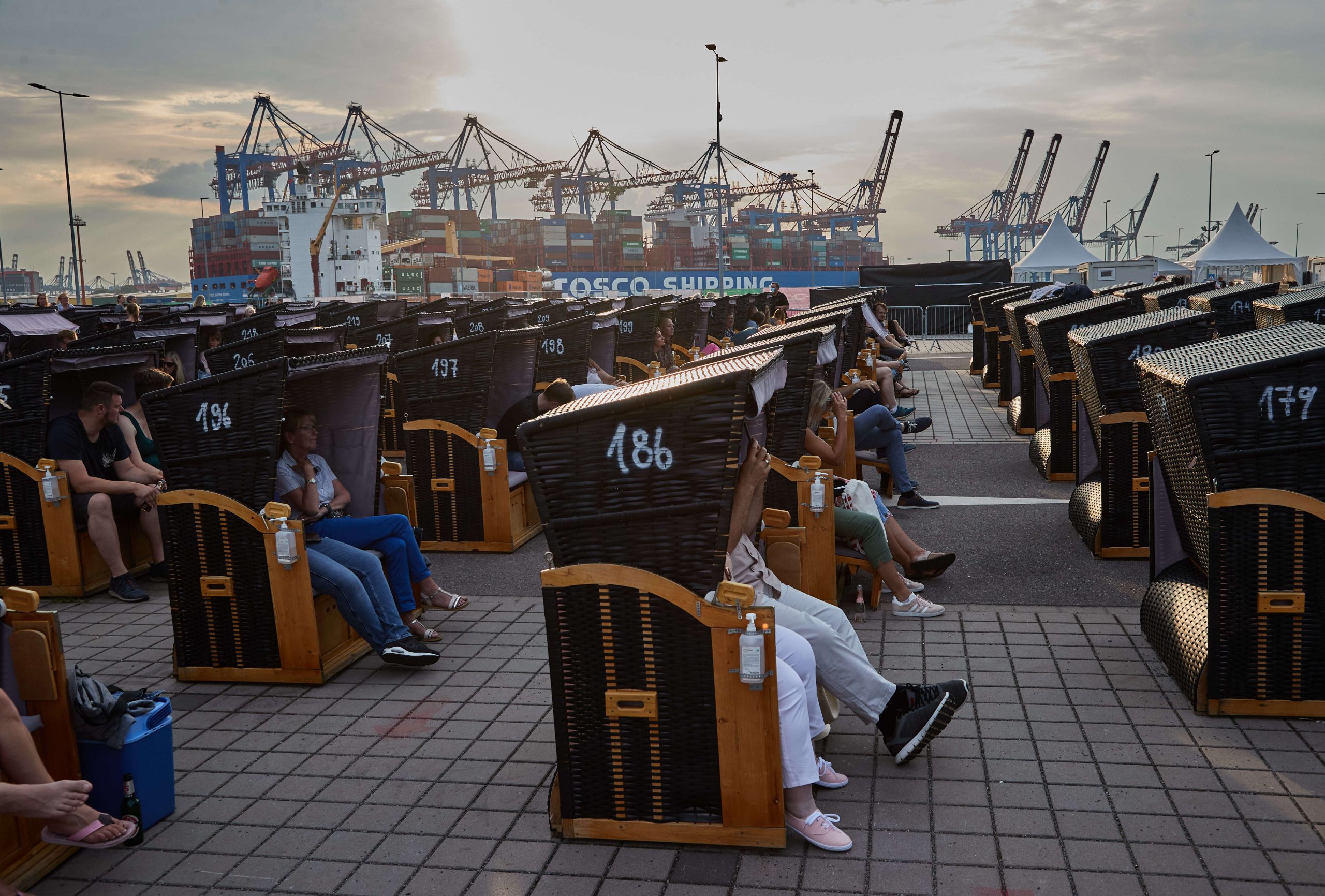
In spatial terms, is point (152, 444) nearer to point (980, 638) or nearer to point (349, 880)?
point (349, 880)

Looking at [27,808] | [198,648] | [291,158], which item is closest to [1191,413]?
[27,808]

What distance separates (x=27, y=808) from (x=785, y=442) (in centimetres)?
435

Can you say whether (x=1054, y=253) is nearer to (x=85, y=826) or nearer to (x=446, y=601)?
(x=446, y=601)

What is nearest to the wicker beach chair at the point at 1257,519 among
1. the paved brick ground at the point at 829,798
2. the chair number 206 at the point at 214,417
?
the paved brick ground at the point at 829,798

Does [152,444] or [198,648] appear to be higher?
[152,444]

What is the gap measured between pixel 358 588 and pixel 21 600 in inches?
71.5

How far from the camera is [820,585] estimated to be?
5906mm

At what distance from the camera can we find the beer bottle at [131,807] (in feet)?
12.1

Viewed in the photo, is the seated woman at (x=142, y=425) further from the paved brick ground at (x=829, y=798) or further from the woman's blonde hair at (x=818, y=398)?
the woman's blonde hair at (x=818, y=398)

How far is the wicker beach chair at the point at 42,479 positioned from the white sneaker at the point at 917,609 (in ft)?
17.3

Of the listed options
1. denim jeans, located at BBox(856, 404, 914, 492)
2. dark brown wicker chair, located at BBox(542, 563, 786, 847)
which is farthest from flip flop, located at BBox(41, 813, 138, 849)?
denim jeans, located at BBox(856, 404, 914, 492)

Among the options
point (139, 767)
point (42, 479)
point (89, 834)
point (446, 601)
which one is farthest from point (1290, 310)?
point (42, 479)

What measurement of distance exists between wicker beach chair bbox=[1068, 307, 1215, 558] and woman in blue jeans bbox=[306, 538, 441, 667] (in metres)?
4.53

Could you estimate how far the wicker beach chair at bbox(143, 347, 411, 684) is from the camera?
201 inches
